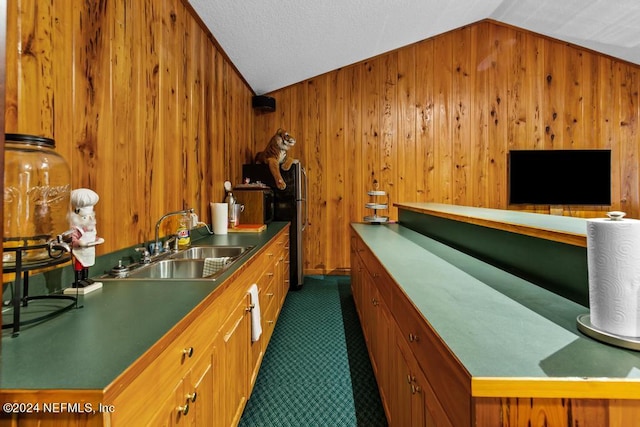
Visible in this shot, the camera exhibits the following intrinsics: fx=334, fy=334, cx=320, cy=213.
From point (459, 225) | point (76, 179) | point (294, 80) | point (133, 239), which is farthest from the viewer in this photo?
point (294, 80)

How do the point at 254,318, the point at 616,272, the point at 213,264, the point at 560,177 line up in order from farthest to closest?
the point at 560,177 < the point at 213,264 < the point at 254,318 < the point at 616,272

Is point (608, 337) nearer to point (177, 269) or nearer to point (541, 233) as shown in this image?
point (541, 233)

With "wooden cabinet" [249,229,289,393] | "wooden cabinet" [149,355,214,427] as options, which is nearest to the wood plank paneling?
"wooden cabinet" [249,229,289,393]

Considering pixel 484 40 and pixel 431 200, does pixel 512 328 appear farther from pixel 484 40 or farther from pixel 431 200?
pixel 484 40

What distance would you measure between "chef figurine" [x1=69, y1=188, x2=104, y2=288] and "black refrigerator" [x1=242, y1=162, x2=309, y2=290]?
9.00 ft

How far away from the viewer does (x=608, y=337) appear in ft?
2.56

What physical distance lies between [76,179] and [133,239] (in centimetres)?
46

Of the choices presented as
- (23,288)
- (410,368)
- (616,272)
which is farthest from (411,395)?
(23,288)

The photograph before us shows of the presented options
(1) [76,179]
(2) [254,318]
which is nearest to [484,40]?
(2) [254,318]

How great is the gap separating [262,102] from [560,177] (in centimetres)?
415

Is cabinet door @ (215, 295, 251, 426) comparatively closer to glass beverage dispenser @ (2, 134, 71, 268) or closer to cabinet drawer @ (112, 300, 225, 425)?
cabinet drawer @ (112, 300, 225, 425)

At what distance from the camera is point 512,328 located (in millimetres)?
877

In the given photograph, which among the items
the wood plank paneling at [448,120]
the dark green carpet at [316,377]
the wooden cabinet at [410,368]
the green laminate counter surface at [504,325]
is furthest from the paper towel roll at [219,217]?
the wood plank paneling at [448,120]

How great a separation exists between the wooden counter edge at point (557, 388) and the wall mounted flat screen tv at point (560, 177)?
4514 millimetres
